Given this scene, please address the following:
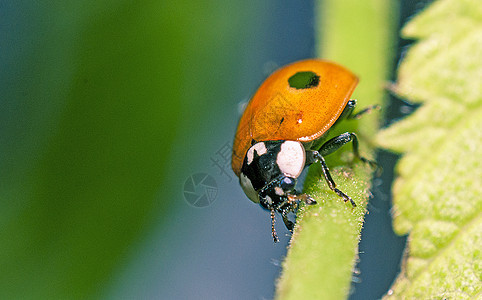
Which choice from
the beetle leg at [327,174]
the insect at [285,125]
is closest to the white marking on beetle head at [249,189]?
the insect at [285,125]

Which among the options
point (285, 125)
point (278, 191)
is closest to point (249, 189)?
point (278, 191)

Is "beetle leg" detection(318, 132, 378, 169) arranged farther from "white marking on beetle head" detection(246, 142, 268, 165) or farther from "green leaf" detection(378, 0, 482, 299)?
"white marking on beetle head" detection(246, 142, 268, 165)

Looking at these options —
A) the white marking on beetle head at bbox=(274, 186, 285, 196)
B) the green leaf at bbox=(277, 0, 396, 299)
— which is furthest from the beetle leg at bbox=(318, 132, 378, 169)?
the white marking on beetle head at bbox=(274, 186, 285, 196)

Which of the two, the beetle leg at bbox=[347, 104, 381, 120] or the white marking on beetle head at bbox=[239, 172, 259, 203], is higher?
the beetle leg at bbox=[347, 104, 381, 120]

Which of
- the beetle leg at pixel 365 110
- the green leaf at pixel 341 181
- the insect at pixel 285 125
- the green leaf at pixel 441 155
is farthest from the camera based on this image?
the insect at pixel 285 125

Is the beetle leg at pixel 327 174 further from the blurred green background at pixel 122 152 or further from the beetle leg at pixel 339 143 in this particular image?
the blurred green background at pixel 122 152

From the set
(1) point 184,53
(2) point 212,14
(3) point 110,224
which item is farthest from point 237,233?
(2) point 212,14
